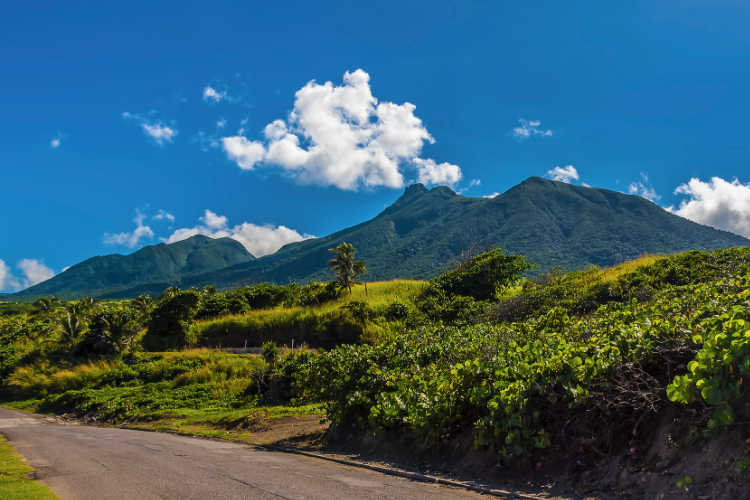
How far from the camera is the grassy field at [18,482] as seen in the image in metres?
6.97

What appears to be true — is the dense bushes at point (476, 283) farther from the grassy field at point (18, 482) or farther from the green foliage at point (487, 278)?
the grassy field at point (18, 482)

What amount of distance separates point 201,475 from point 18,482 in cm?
341

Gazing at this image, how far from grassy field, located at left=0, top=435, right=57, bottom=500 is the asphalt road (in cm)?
26

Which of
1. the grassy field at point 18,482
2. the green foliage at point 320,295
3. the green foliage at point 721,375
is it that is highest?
the green foliage at point 320,295

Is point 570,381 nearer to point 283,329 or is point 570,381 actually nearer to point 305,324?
point 305,324

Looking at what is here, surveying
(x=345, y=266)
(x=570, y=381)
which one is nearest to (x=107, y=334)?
(x=345, y=266)

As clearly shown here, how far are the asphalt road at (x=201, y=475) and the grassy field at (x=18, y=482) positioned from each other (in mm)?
261

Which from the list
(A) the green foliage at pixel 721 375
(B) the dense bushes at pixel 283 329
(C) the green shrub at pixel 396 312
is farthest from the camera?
(C) the green shrub at pixel 396 312

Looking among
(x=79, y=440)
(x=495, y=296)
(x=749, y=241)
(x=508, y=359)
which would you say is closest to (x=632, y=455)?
(x=508, y=359)

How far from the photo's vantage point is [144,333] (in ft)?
144

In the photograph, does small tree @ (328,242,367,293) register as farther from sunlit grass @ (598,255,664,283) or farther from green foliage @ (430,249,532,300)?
sunlit grass @ (598,255,664,283)

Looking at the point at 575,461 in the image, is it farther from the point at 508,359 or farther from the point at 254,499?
the point at 254,499

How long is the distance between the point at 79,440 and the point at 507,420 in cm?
1509

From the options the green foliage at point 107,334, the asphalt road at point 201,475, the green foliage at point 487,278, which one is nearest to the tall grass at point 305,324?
the green foliage at point 487,278
